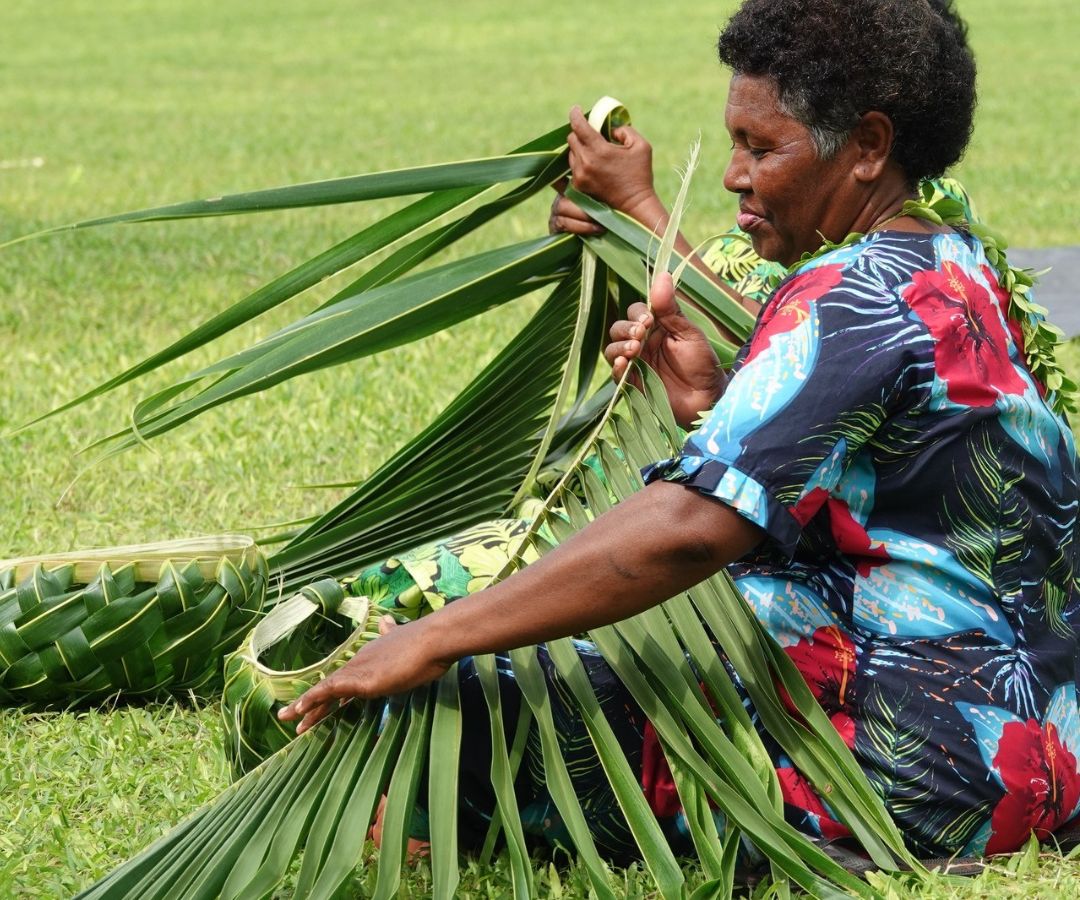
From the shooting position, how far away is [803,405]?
1776mm

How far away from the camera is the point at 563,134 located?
100 inches

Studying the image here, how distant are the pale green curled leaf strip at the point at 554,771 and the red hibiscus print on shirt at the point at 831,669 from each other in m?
0.30

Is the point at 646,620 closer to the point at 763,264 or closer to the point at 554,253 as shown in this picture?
the point at 554,253

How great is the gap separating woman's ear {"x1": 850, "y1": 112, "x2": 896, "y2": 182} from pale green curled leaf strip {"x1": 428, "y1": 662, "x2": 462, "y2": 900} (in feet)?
2.58

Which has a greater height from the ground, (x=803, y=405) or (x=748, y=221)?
(x=748, y=221)

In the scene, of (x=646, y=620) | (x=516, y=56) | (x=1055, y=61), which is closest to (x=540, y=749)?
(x=646, y=620)

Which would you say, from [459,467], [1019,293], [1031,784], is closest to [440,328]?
[459,467]

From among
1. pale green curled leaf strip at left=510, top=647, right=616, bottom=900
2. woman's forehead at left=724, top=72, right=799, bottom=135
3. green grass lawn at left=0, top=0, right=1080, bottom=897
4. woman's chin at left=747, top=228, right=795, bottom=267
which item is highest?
woman's forehead at left=724, top=72, right=799, bottom=135


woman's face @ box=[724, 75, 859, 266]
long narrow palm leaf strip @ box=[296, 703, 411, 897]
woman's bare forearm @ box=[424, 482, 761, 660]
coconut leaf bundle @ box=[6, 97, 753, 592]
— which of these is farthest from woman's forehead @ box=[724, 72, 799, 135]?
long narrow palm leaf strip @ box=[296, 703, 411, 897]

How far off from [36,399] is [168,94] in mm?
9269

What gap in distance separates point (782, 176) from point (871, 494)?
16.4 inches

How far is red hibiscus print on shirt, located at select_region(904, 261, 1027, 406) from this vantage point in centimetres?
184

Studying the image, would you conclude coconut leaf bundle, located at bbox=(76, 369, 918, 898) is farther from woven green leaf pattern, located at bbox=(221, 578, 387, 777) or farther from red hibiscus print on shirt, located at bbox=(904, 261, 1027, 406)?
red hibiscus print on shirt, located at bbox=(904, 261, 1027, 406)

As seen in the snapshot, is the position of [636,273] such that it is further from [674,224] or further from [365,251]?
[365,251]
